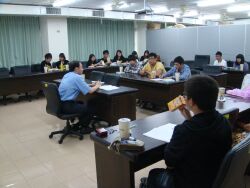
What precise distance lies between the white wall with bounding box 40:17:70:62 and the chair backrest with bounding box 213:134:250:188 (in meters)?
7.62

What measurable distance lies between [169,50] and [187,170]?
8.91 meters

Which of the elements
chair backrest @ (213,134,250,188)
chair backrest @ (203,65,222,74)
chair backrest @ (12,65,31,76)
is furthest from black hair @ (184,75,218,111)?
chair backrest @ (12,65,31,76)

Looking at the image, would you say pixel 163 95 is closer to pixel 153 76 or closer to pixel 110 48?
pixel 153 76

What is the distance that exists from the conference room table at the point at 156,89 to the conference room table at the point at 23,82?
7.62 ft

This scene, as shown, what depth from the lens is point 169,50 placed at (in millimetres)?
9953

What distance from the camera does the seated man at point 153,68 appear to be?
539 cm

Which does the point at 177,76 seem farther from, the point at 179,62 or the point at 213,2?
the point at 213,2

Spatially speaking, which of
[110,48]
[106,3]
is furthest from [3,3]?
[110,48]

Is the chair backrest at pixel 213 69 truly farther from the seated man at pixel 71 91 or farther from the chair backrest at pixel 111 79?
the seated man at pixel 71 91

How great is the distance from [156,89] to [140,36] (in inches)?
248

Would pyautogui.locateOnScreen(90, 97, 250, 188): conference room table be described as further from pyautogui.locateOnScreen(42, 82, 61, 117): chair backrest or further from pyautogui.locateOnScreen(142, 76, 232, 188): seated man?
pyautogui.locateOnScreen(42, 82, 61, 117): chair backrest

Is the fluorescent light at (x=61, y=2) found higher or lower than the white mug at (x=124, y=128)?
higher

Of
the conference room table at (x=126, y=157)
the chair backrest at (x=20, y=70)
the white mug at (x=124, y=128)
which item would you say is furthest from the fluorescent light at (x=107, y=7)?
the white mug at (x=124, y=128)

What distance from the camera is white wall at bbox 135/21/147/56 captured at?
1081 cm
